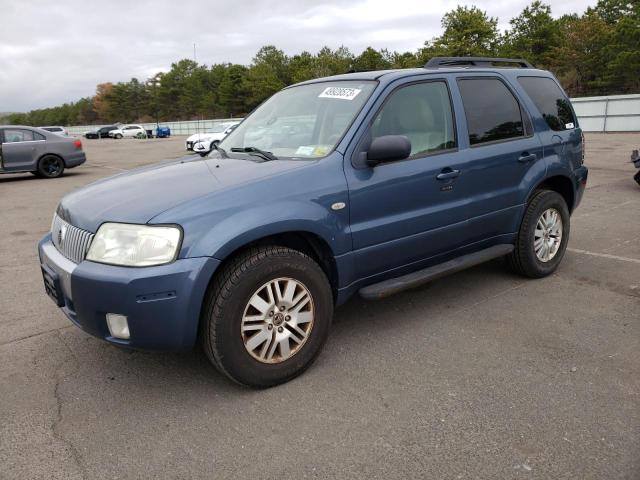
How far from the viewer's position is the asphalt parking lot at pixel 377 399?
7.84 feet

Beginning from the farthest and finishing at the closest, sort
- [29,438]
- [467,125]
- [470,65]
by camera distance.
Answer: [470,65], [467,125], [29,438]

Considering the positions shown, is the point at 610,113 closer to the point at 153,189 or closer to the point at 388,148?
the point at 388,148

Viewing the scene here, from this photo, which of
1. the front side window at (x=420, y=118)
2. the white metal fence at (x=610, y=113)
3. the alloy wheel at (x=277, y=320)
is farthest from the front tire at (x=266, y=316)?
the white metal fence at (x=610, y=113)

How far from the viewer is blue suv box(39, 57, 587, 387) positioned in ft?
8.83

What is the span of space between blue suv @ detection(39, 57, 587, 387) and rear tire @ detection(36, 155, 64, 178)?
12197 millimetres

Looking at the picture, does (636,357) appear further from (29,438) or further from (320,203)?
(29,438)

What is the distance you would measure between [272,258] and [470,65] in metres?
2.81

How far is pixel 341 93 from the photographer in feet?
12.2

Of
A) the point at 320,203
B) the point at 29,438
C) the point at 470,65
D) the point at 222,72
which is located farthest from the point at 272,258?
the point at 222,72

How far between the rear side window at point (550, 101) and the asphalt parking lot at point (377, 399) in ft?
4.89

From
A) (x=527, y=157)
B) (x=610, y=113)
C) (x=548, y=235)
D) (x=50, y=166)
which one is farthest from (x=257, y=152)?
(x=610, y=113)

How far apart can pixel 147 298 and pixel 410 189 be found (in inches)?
71.6

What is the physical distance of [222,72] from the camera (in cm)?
10319

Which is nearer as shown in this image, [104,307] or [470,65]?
[104,307]
